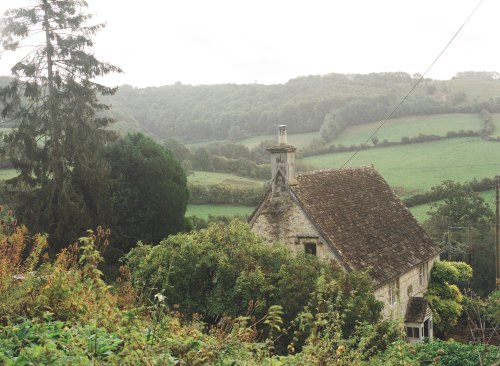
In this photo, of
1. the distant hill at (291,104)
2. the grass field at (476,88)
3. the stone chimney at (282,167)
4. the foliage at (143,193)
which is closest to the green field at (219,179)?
the foliage at (143,193)

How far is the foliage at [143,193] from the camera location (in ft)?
116

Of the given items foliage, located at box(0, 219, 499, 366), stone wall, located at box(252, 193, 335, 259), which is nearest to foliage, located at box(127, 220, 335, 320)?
foliage, located at box(0, 219, 499, 366)

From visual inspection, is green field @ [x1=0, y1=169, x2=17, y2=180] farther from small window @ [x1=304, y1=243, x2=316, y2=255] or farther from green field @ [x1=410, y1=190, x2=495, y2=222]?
green field @ [x1=410, y1=190, x2=495, y2=222]

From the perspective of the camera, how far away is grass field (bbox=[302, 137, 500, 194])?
A: 5256cm

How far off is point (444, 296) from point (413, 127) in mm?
43269

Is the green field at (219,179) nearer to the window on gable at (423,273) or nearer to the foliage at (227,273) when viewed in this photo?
the window on gable at (423,273)

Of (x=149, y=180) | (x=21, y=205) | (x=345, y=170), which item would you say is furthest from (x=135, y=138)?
(x=345, y=170)

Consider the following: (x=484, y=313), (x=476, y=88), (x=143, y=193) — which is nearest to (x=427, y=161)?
(x=143, y=193)

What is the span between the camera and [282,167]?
23281 millimetres

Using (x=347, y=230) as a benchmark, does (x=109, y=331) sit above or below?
above

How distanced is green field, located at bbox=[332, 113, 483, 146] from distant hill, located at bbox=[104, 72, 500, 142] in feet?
6.04

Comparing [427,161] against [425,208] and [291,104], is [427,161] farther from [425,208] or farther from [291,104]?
[291,104]

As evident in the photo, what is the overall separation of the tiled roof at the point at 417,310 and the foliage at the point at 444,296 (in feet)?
4.88

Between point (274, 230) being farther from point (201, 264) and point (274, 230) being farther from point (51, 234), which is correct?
point (51, 234)
